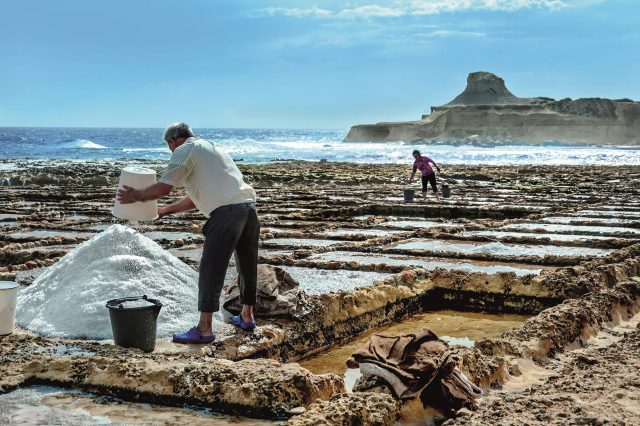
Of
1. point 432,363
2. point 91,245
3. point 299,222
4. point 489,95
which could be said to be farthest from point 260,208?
point 489,95

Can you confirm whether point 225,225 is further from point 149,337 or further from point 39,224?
point 39,224

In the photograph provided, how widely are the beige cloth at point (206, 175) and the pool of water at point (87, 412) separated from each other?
1259mm

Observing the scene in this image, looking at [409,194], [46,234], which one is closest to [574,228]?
[409,194]

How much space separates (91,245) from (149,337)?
1.14 m

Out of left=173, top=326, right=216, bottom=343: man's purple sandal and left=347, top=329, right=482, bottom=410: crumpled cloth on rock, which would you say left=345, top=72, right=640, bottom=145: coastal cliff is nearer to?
left=173, top=326, right=216, bottom=343: man's purple sandal

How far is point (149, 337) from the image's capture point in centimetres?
397

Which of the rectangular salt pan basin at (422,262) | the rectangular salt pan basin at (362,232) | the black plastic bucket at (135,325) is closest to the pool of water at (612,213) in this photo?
the rectangular salt pan basin at (362,232)

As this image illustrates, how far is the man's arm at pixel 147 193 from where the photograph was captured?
4152 millimetres

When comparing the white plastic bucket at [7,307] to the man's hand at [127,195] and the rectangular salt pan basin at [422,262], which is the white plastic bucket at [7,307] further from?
the rectangular salt pan basin at [422,262]

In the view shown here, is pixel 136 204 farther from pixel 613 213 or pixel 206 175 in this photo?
pixel 613 213

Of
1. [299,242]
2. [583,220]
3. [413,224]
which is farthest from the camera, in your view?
[413,224]

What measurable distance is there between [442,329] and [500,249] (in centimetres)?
281

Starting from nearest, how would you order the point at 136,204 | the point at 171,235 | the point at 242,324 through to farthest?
the point at 242,324 → the point at 136,204 → the point at 171,235

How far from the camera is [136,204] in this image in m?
4.51
